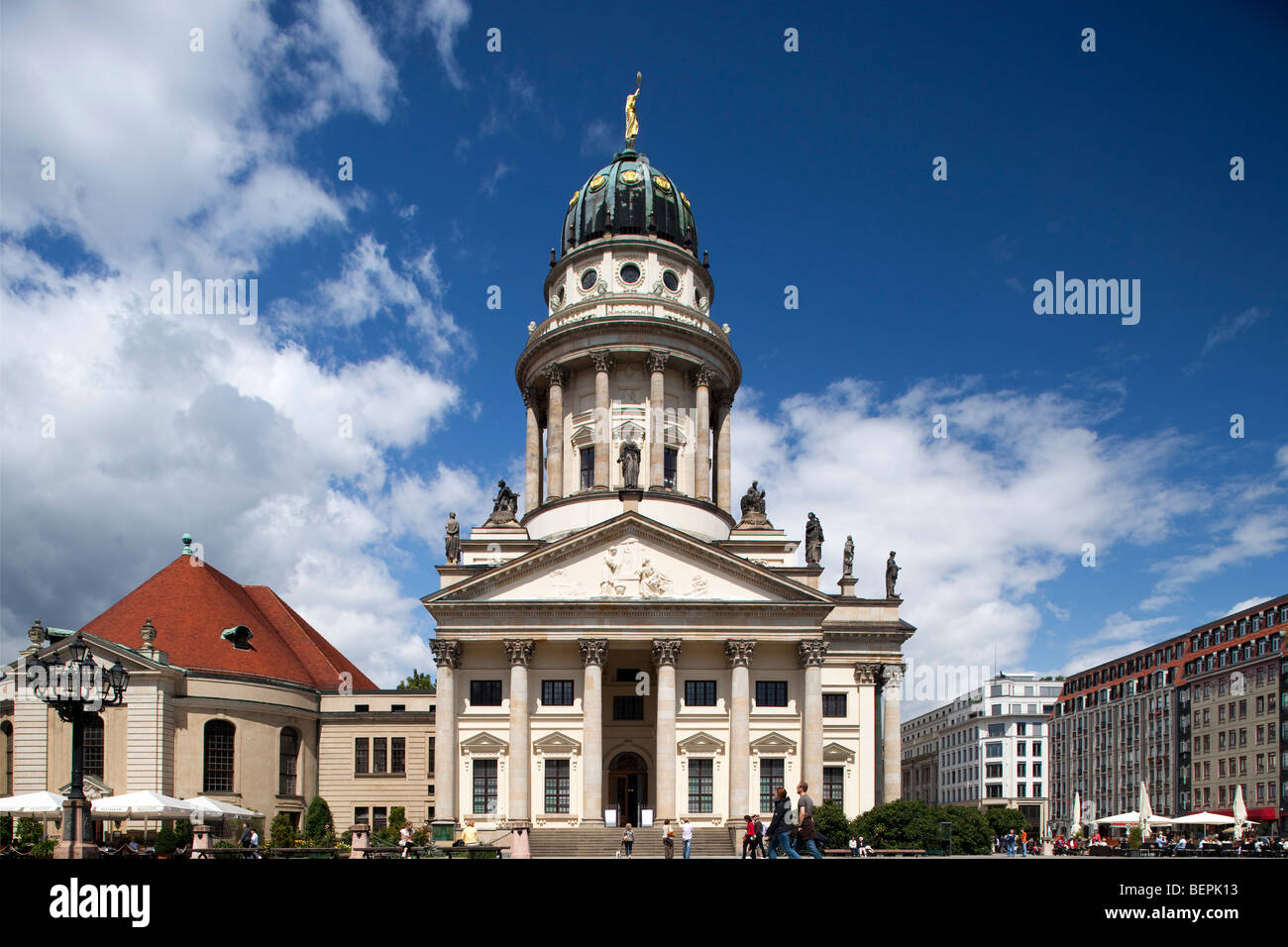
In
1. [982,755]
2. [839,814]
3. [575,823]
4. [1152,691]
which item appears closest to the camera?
[839,814]

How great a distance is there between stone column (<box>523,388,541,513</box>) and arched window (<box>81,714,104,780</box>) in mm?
26267

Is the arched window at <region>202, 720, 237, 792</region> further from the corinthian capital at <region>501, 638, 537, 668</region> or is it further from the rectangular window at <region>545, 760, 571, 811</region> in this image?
the rectangular window at <region>545, 760, 571, 811</region>

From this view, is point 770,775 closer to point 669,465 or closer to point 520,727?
point 520,727

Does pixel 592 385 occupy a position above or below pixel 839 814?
above

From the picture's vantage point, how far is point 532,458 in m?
67.9

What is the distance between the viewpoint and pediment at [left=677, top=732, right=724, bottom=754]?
51.1m

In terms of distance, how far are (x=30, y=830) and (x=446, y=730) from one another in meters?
18.5

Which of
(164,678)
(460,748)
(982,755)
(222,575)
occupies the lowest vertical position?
(982,755)

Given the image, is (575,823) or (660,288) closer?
(575,823)
